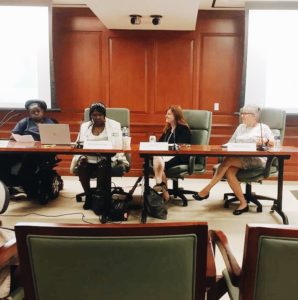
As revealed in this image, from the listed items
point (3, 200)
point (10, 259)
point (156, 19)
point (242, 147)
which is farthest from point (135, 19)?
point (10, 259)

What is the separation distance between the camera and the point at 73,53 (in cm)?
508

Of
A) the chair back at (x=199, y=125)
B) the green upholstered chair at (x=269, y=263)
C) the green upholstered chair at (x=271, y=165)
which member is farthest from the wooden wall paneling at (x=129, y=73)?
the green upholstered chair at (x=269, y=263)

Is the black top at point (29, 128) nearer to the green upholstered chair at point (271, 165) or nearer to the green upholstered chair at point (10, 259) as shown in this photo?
the green upholstered chair at point (271, 165)

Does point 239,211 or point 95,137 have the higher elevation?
point 95,137

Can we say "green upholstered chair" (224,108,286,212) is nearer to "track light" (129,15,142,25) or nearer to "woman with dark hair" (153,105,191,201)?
"woman with dark hair" (153,105,191,201)

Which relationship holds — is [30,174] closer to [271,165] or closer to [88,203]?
[88,203]

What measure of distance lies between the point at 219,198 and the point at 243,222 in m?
0.81

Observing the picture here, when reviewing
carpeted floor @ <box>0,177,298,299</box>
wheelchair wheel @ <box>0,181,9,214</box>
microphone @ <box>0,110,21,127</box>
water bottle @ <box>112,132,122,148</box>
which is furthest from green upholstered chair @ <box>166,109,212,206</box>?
microphone @ <box>0,110,21,127</box>

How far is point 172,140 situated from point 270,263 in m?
2.96

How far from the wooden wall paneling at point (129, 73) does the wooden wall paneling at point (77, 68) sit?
192mm

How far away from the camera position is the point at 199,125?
4.05 m

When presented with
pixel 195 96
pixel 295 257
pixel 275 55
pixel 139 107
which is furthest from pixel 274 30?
pixel 295 257

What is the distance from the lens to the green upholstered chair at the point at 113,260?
954 millimetres

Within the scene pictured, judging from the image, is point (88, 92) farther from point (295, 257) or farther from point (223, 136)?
point (295, 257)
